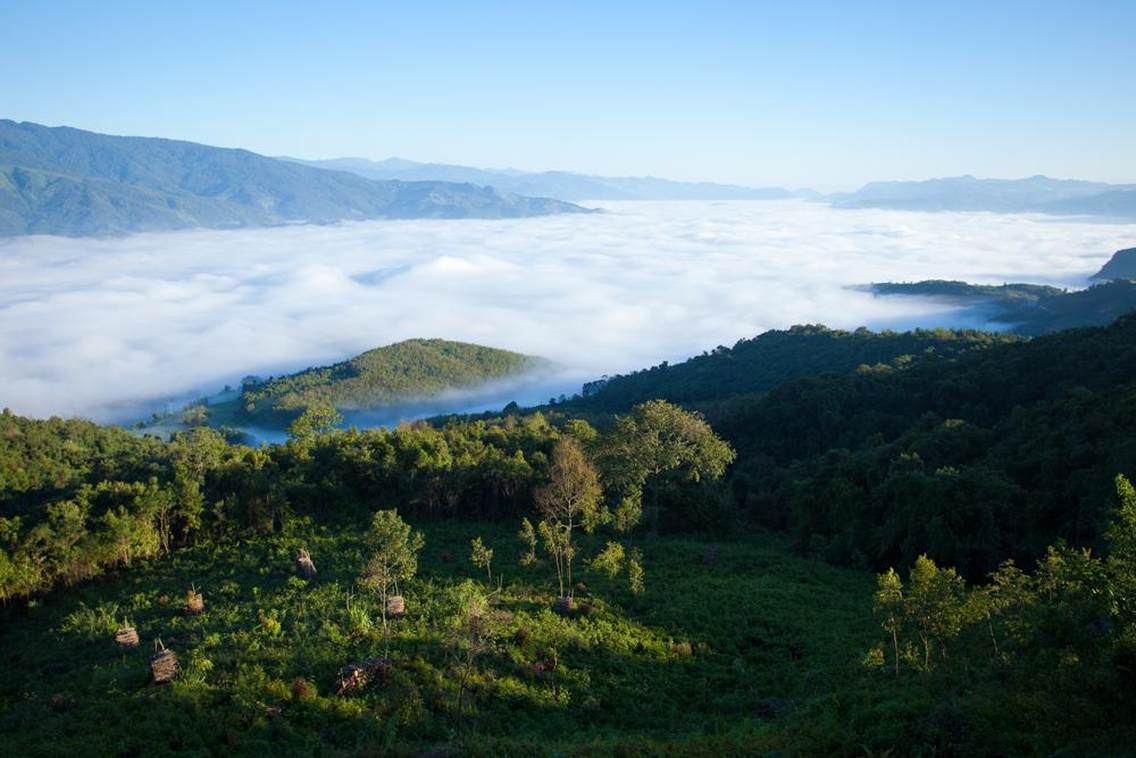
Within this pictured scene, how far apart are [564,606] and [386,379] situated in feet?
437

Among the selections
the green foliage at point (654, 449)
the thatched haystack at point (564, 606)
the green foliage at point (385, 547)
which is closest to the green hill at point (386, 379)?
the green foliage at point (654, 449)

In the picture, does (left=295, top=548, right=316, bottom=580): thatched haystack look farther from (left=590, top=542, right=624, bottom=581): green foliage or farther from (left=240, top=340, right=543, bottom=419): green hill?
(left=240, top=340, right=543, bottom=419): green hill

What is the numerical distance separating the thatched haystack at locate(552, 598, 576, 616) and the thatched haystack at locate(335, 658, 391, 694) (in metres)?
7.79

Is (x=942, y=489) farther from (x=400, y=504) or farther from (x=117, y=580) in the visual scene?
(x=117, y=580)

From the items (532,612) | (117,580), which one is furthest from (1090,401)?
(117,580)

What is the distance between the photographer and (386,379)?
504 feet

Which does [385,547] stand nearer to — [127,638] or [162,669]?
[162,669]

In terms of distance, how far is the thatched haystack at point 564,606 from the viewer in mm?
26594

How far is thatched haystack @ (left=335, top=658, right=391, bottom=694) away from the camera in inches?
770

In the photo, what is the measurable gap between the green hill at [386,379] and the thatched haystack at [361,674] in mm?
123515

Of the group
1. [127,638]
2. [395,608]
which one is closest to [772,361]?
[395,608]

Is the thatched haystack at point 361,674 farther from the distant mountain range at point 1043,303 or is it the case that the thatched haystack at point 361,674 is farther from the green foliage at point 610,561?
the distant mountain range at point 1043,303

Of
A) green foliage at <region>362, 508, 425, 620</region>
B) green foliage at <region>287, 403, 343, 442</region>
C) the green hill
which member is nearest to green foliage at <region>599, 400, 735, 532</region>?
green foliage at <region>362, 508, 425, 620</region>

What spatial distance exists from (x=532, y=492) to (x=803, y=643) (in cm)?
1949
